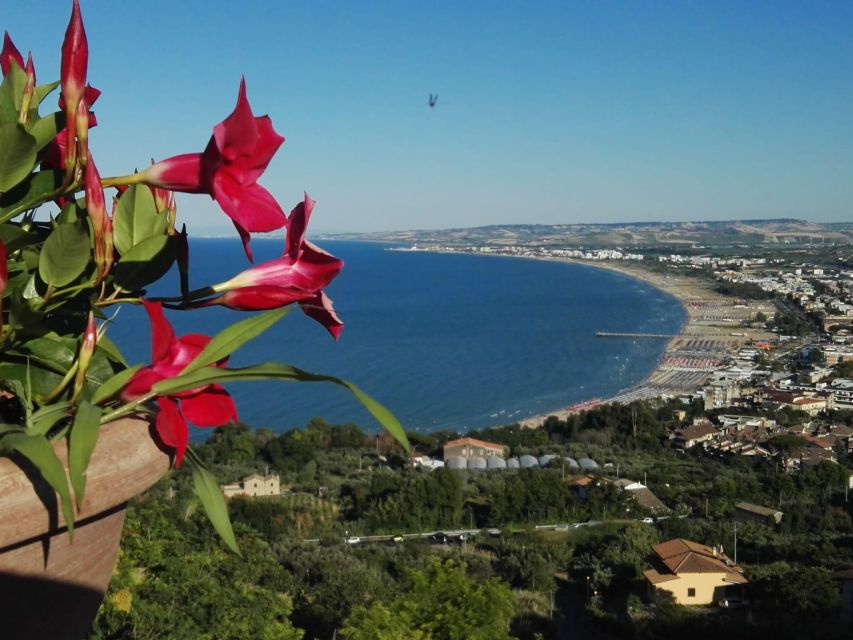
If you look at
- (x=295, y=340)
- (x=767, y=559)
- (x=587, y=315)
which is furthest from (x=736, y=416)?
(x=587, y=315)

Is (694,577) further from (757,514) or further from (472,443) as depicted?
(472,443)

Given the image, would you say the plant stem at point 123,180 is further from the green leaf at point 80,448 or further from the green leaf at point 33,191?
the green leaf at point 80,448

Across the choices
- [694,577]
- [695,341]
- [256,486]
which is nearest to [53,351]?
[694,577]

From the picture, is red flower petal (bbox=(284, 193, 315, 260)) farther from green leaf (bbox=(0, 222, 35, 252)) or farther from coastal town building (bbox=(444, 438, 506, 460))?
coastal town building (bbox=(444, 438, 506, 460))

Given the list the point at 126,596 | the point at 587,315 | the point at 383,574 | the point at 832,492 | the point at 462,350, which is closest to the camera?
the point at 126,596

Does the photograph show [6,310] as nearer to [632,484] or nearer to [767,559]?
[767,559]
